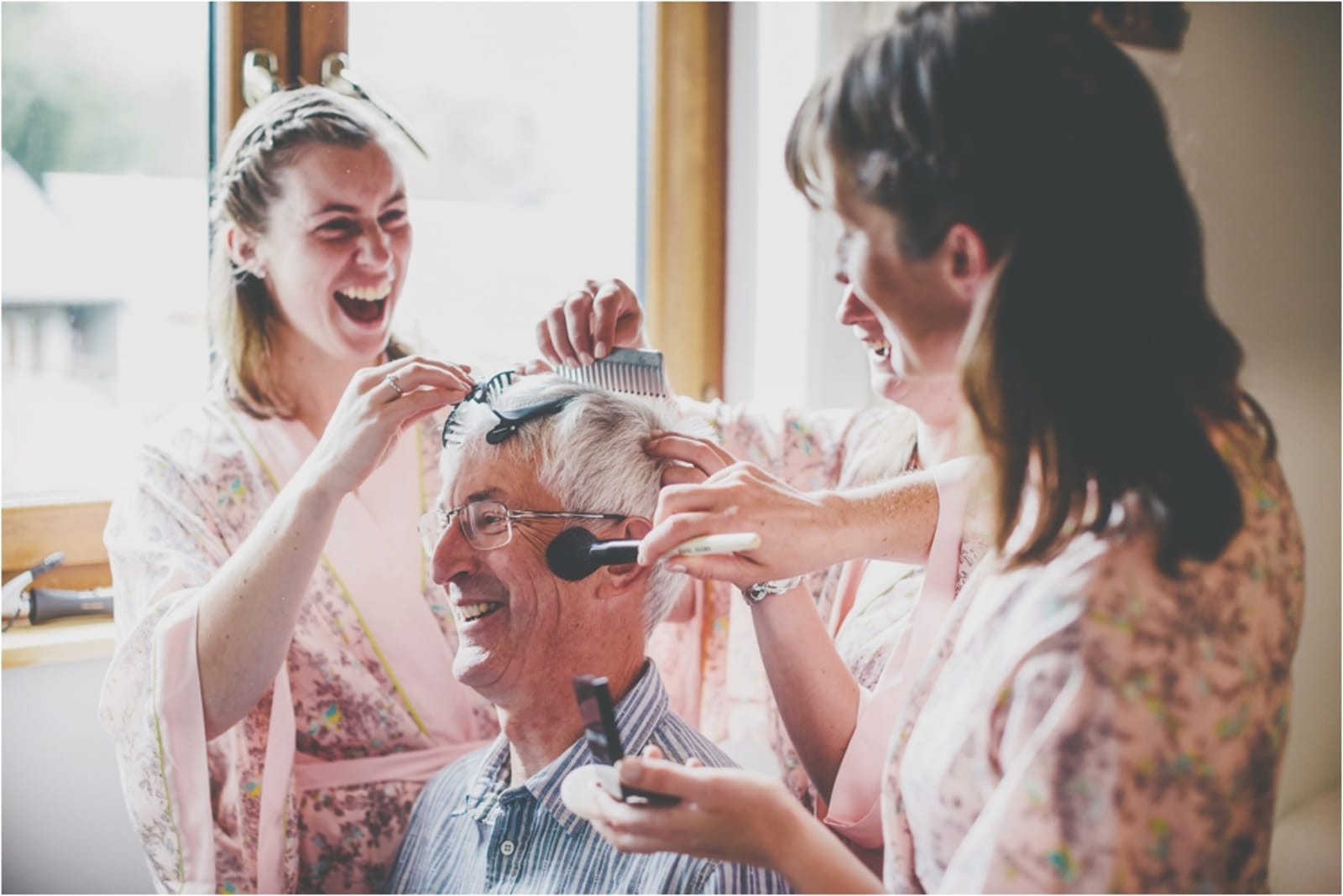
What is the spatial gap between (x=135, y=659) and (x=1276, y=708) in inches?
→ 42.9

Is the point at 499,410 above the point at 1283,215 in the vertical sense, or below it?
below

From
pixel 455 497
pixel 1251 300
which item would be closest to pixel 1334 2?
pixel 1251 300

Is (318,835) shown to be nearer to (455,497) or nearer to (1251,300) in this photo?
(455,497)

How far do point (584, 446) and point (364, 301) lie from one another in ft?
1.55

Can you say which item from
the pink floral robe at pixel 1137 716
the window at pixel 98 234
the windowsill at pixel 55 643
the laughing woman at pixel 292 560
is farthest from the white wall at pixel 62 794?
the pink floral robe at pixel 1137 716

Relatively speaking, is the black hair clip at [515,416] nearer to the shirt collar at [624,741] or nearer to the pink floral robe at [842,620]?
the shirt collar at [624,741]

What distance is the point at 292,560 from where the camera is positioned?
3.86 ft

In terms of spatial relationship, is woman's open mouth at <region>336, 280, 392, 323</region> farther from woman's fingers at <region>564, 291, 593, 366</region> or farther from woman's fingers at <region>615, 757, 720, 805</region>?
woman's fingers at <region>615, 757, 720, 805</region>

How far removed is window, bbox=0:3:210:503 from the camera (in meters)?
1.62

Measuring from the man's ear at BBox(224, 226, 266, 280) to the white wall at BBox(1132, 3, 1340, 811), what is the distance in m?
1.18

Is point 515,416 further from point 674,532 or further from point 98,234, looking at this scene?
point 98,234

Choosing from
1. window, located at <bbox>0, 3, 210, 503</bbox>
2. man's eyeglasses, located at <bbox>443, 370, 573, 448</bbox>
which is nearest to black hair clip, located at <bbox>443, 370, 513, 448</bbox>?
man's eyeglasses, located at <bbox>443, 370, 573, 448</bbox>

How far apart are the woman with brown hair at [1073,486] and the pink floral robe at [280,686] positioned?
2.20ft

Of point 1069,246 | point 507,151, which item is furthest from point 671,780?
point 507,151
